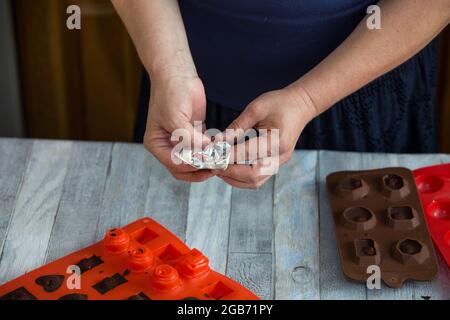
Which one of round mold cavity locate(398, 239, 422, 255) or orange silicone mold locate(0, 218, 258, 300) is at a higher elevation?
round mold cavity locate(398, 239, 422, 255)

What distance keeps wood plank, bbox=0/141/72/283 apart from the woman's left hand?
21 cm

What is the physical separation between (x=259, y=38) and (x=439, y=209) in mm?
295

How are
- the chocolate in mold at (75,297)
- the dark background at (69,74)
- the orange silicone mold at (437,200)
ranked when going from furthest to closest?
the dark background at (69,74), the orange silicone mold at (437,200), the chocolate in mold at (75,297)

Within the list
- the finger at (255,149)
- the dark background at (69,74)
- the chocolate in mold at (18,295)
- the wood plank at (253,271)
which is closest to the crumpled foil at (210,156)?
the finger at (255,149)

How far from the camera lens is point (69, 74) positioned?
4.87 feet

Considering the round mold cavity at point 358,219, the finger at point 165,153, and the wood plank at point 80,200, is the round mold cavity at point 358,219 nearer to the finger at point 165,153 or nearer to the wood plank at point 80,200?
the finger at point 165,153

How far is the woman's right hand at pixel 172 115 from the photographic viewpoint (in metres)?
0.87

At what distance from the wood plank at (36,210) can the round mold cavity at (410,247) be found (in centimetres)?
39

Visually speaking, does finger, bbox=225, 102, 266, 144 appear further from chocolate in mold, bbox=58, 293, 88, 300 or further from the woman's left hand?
chocolate in mold, bbox=58, 293, 88, 300

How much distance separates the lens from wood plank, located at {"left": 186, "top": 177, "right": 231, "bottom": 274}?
0.89 m

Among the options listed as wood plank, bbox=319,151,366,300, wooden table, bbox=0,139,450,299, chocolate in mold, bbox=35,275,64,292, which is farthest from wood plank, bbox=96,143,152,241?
wood plank, bbox=319,151,366,300

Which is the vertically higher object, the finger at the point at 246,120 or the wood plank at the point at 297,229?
the finger at the point at 246,120
